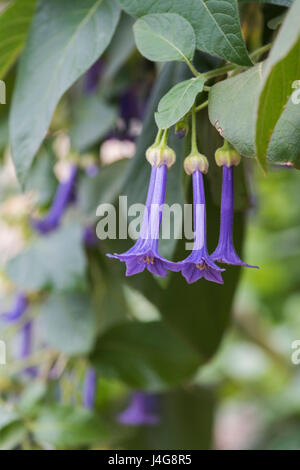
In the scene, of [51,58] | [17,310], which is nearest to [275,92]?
[51,58]

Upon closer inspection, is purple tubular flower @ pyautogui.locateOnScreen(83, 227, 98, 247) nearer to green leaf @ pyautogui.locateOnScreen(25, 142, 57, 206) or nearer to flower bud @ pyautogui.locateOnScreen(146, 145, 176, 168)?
green leaf @ pyautogui.locateOnScreen(25, 142, 57, 206)

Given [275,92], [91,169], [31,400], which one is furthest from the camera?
[91,169]

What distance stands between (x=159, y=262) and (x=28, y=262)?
10.6 inches

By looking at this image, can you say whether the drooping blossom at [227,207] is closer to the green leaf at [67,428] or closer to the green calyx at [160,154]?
the green calyx at [160,154]

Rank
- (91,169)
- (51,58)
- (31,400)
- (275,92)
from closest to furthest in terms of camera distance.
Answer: (275,92) < (51,58) < (31,400) < (91,169)

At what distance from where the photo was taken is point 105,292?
0.55 metres

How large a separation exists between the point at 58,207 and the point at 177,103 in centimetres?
31

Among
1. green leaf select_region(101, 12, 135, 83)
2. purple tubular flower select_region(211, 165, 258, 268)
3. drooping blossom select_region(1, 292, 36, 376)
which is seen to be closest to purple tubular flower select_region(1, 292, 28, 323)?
drooping blossom select_region(1, 292, 36, 376)

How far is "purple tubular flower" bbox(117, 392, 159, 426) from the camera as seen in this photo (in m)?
0.55

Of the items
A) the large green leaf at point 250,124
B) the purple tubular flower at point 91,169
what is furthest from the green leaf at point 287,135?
the purple tubular flower at point 91,169

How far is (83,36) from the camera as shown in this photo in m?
0.31

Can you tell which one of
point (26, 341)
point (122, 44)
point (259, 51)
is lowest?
point (26, 341)

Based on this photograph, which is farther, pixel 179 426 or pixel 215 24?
pixel 179 426

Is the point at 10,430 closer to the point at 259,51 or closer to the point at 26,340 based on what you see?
the point at 26,340
